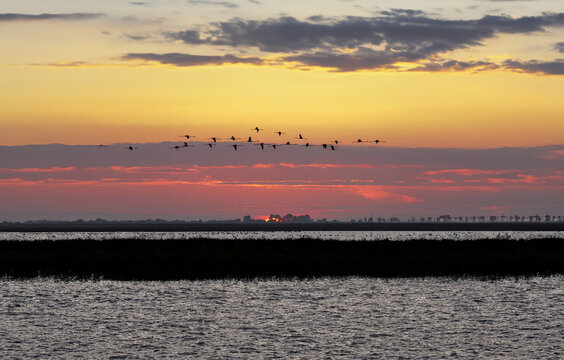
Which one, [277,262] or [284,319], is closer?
[284,319]

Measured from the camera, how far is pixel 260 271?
175 feet

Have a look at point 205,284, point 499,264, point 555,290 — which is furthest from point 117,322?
point 499,264

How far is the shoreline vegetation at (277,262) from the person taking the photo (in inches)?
2090

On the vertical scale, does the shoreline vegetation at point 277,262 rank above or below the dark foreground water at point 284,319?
above

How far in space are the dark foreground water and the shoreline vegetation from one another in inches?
141

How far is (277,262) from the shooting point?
5619 centimetres

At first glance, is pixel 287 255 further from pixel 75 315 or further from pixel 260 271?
pixel 75 315

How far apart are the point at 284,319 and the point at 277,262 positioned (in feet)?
71.2

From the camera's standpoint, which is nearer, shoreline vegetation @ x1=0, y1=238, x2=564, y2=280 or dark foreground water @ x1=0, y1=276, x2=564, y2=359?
dark foreground water @ x1=0, y1=276, x2=564, y2=359

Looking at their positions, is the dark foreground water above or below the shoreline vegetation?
below

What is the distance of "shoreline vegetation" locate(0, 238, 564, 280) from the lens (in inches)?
2090

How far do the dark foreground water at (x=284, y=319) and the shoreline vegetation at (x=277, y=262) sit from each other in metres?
3.58

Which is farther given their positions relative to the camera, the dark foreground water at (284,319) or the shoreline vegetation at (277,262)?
the shoreline vegetation at (277,262)

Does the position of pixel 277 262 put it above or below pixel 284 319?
above
